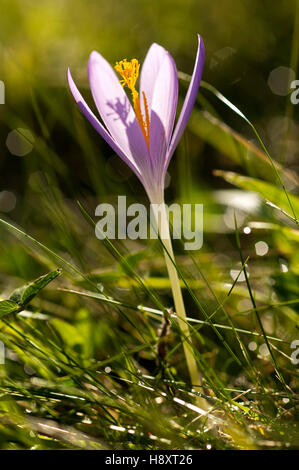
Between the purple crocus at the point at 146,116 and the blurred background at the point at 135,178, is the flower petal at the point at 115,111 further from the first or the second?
the blurred background at the point at 135,178

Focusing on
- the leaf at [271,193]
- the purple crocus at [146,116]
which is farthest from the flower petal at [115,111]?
the leaf at [271,193]

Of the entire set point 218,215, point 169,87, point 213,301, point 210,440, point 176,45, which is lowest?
point 210,440

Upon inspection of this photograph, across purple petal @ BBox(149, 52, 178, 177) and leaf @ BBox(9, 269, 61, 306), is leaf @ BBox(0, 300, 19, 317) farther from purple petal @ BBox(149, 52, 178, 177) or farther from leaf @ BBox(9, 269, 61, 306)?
purple petal @ BBox(149, 52, 178, 177)

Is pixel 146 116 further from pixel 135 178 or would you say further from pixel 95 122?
pixel 135 178

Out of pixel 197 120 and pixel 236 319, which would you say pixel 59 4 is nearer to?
pixel 197 120

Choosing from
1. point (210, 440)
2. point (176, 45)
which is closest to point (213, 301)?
point (210, 440)

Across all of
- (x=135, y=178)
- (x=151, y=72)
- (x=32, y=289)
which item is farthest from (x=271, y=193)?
(x=135, y=178)
